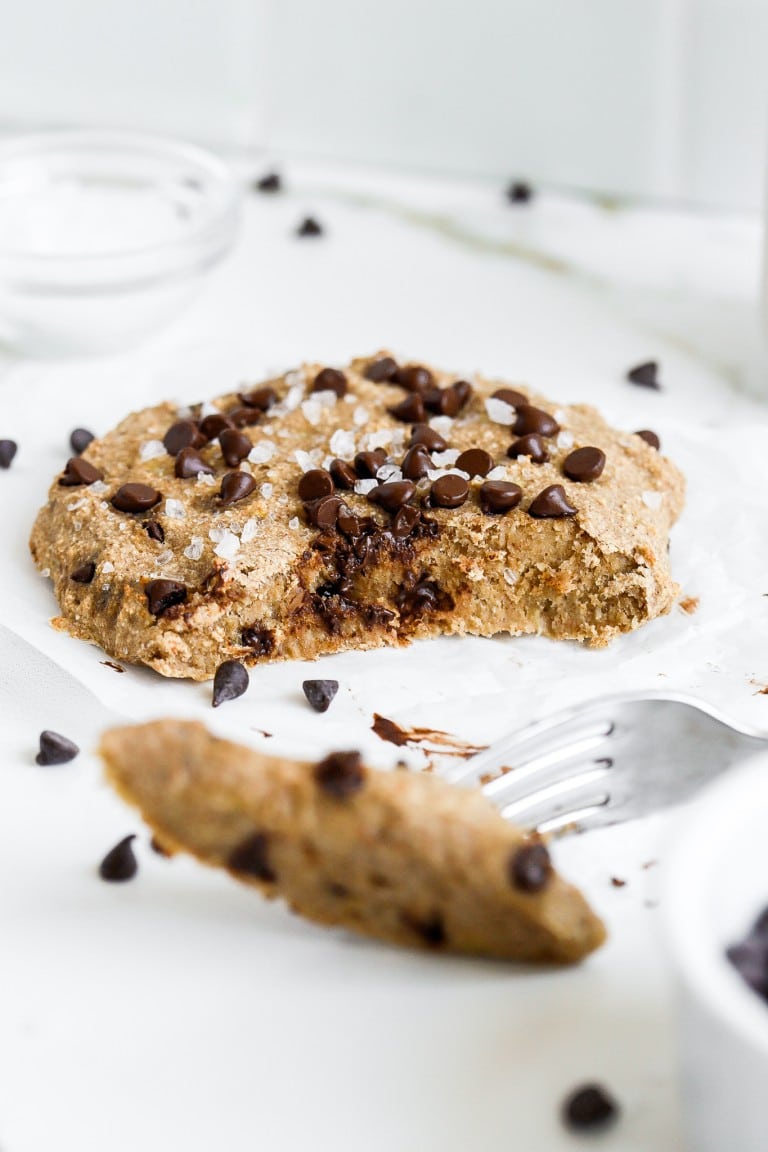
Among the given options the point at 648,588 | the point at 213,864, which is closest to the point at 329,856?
the point at 213,864

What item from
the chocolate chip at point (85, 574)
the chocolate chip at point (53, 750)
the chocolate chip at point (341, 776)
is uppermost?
the chocolate chip at point (341, 776)

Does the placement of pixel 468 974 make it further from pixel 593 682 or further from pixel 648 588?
pixel 648 588

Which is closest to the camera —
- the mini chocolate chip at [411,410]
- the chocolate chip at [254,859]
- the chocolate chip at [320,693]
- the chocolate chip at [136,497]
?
the chocolate chip at [254,859]

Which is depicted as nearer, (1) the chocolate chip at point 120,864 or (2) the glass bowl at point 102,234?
(1) the chocolate chip at point 120,864

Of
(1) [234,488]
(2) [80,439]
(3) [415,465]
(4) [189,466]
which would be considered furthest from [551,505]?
(2) [80,439]

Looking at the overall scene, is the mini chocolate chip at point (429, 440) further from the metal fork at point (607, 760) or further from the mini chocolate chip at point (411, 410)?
the metal fork at point (607, 760)

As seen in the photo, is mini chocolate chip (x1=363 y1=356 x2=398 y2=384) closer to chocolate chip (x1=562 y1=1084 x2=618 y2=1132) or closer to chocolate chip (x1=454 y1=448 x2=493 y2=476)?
chocolate chip (x1=454 y1=448 x2=493 y2=476)

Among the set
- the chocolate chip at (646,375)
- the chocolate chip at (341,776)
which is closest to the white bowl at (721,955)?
the chocolate chip at (341,776)
